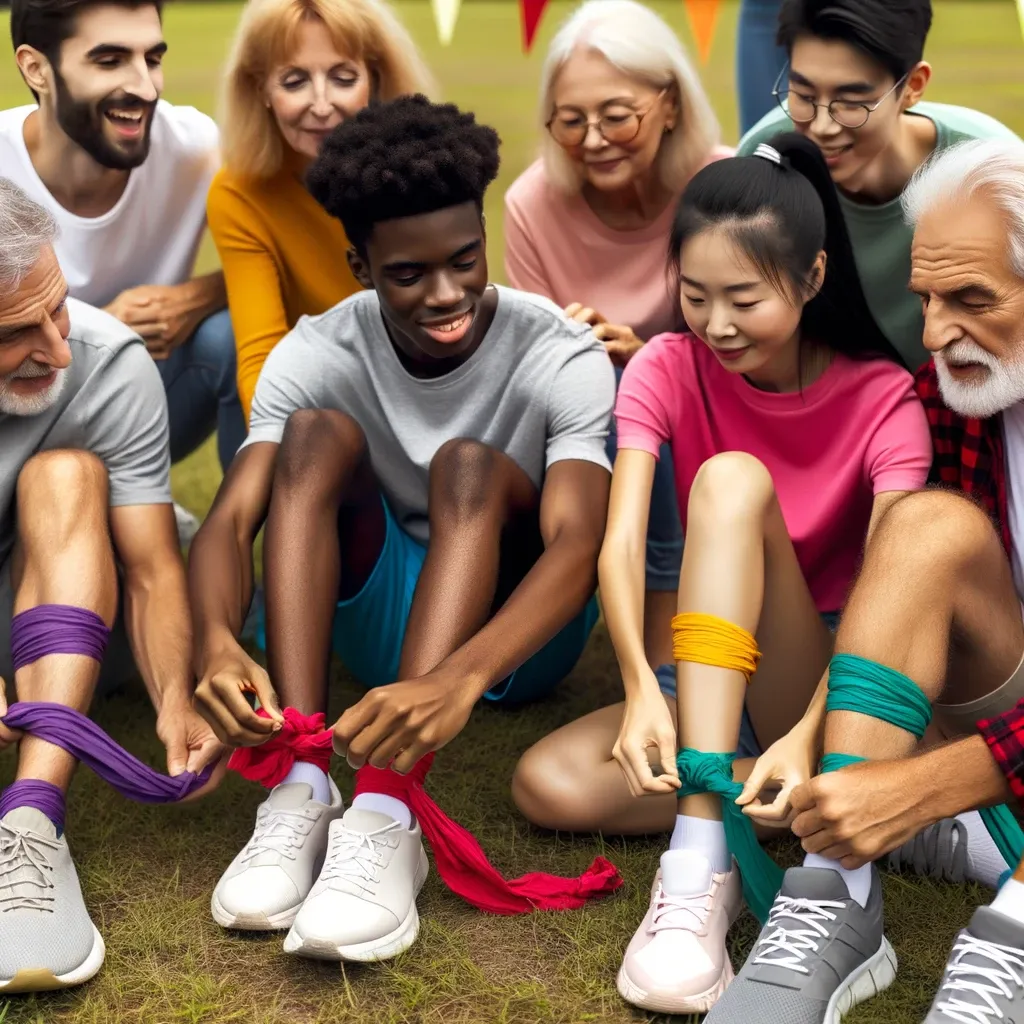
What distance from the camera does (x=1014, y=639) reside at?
2.76 m

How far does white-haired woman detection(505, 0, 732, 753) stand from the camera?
3809 mm

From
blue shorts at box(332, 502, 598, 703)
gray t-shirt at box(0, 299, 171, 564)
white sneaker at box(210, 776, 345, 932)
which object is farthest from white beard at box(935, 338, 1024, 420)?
gray t-shirt at box(0, 299, 171, 564)

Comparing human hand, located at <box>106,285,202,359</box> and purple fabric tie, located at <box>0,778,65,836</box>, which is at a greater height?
human hand, located at <box>106,285,202,359</box>

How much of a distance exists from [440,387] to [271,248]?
3.20ft

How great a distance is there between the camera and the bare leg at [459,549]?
115 inches

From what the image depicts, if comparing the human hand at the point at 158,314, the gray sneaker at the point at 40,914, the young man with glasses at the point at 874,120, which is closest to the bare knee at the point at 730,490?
the young man with glasses at the point at 874,120

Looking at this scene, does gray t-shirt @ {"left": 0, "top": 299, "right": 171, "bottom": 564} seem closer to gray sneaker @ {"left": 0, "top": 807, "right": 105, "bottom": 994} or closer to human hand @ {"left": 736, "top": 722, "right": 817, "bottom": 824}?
gray sneaker @ {"left": 0, "top": 807, "right": 105, "bottom": 994}

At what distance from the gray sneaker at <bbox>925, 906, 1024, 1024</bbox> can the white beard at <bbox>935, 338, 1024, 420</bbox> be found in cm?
91

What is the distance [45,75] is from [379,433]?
4.92ft

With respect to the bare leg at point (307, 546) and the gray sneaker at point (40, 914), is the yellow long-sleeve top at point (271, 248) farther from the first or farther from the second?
the gray sneaker at point (40, 914)

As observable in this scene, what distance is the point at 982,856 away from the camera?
9.84 feet

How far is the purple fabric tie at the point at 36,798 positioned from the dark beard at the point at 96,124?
1.90 metres

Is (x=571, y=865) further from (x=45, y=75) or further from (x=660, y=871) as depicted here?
(x=45, y=75)

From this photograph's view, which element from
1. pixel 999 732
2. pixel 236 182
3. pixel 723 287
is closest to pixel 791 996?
pixel 999 732
